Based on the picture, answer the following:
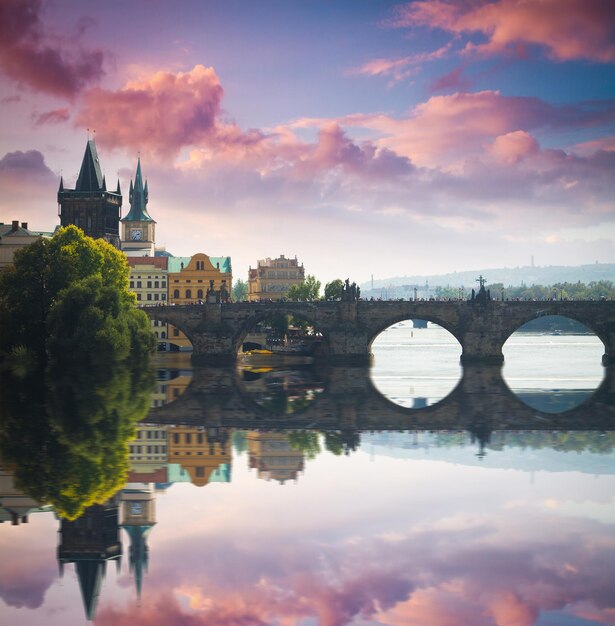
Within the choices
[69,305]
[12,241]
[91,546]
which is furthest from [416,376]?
[12,241]

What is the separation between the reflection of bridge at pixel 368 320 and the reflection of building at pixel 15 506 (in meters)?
72.8

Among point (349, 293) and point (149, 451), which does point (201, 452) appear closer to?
point (149, 451)

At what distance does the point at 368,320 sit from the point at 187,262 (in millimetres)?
45560

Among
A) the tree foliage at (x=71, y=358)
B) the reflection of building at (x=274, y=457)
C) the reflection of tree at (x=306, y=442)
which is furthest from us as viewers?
the reflection of tree at (x=306, y=442)

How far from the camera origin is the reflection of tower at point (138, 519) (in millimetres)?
25508

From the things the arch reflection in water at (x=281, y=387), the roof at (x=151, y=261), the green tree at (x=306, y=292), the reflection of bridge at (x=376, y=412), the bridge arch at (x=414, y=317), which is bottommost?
the reflection of bridge at (x=376, y=412)

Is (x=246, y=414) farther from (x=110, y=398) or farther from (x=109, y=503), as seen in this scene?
(x=109, y=503)

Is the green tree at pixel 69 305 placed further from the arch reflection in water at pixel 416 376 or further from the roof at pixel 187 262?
the roof at pixel 187 262

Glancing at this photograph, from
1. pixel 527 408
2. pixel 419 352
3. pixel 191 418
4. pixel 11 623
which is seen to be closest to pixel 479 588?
pixel 11 623

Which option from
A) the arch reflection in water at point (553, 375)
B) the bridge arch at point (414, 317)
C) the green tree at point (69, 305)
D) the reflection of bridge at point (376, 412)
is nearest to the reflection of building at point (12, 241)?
the green tree at point (69, 305)

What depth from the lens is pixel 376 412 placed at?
58.3 meters

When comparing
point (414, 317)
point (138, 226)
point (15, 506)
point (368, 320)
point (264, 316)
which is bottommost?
point (15, 506)

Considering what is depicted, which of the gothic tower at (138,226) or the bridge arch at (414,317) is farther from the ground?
the gothic tower at (138,226)

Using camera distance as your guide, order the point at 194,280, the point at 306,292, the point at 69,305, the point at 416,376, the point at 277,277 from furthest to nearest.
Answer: the point at 277,277, the point at 306,292, the point at 194,280, the point at 416,376, the point at 69,305
